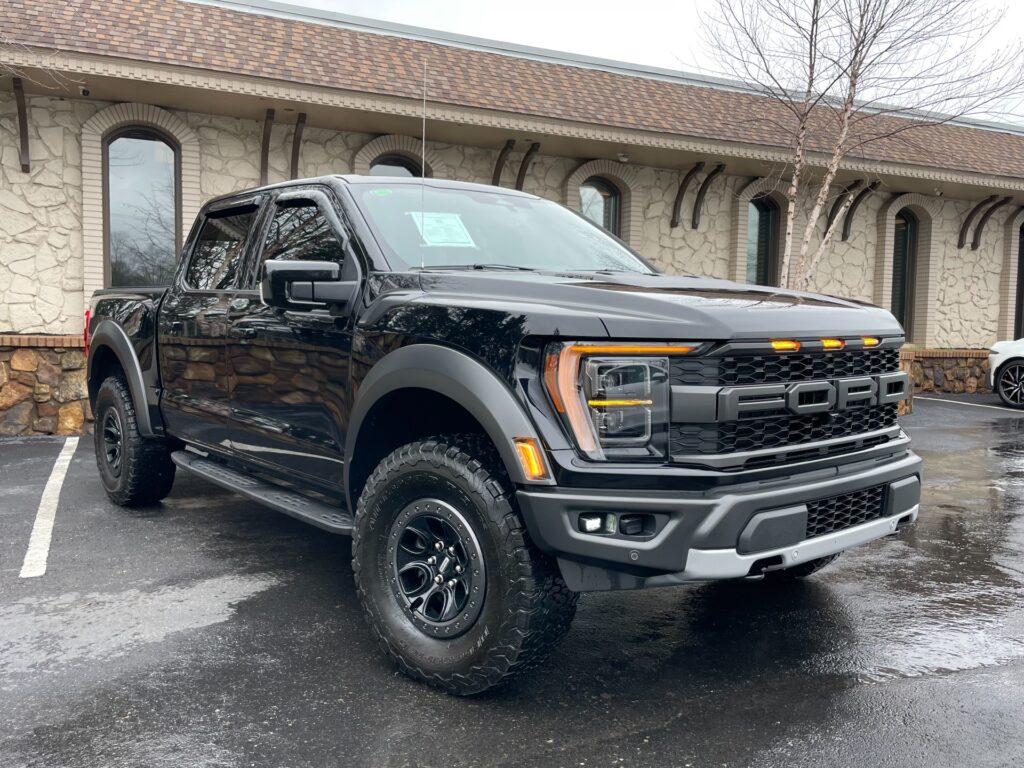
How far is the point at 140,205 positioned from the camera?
11336mm

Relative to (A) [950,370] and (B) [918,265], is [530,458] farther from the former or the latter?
(B) [918,265]

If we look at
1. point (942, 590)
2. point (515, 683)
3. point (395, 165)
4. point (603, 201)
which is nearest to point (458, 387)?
point (515, 683)

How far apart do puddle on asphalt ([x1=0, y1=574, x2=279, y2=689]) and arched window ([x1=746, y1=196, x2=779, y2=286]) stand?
42.2 ft

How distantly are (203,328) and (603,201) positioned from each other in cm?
1038

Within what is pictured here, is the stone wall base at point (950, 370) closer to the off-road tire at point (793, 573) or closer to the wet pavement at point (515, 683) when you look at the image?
the wet pavement at point (515, 683)

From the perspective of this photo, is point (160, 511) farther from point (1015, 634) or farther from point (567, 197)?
point (567, 197)

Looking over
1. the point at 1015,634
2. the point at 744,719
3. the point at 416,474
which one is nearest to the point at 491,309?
the point at 416,474

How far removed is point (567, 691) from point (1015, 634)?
6.94 ft

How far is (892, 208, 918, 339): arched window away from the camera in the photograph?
671 inches

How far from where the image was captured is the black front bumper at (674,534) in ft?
9.00

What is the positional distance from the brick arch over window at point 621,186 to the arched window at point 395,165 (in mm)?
2376

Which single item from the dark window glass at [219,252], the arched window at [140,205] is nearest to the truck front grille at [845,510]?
the dark window glass at [219,252]

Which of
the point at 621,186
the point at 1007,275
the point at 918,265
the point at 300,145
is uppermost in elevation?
the point at 300,145

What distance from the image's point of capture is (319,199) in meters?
4.21
